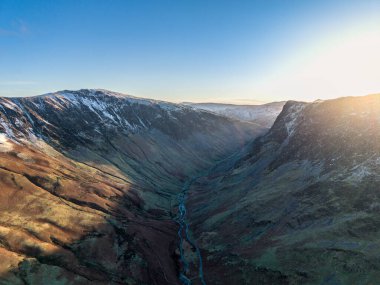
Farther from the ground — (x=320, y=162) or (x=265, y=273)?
(x=320, y=162)

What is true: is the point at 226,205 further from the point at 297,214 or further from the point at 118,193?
the point at 118,193

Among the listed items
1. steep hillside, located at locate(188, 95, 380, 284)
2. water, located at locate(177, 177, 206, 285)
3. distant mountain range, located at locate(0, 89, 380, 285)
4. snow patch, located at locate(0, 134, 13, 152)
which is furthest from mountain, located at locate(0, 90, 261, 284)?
steep hillside, located at locate(188, 95, 380, 284)

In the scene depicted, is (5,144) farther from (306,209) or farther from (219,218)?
(306,209)

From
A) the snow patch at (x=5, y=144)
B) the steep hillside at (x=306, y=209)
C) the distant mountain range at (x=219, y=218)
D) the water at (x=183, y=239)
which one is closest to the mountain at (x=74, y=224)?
the snow patch at (x=5, y=144)

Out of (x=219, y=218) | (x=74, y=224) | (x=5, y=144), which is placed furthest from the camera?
(x=5, y=144)

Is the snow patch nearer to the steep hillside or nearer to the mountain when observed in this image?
the mountain

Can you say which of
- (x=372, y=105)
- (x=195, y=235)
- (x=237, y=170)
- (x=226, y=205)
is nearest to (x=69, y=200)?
(x=195, y=235)

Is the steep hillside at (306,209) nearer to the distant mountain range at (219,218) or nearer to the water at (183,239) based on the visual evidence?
the distant mountain range at (219,218)

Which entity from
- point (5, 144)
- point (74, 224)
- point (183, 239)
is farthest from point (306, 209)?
point (5, 144)
